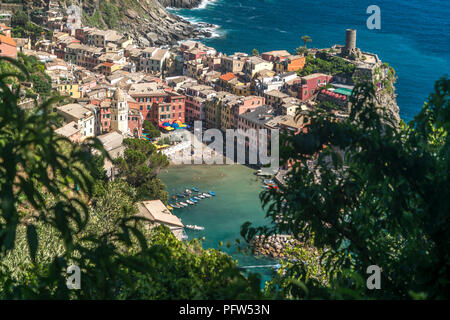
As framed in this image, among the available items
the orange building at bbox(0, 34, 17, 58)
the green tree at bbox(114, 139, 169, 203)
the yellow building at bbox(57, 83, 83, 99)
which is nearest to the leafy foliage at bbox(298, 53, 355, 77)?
the yellow building at bbox(57, 83, 83, 99)

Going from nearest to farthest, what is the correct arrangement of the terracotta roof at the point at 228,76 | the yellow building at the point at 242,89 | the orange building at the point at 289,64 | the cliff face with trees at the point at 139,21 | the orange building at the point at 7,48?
the orange building at the point at 7,48
the yellow building at the point at 242,89
the terracotta roof at the point at 228,76
the orange building at the point at 289,64
the cliff face with trees at the point at 139,21

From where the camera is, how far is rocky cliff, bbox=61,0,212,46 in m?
57.5

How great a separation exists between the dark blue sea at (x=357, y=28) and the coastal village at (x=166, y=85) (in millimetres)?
6079

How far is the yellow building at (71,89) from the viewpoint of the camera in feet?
108

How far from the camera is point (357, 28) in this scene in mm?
68125

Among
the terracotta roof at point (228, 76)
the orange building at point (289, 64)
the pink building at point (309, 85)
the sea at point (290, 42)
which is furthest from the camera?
the orange building at point (289, 64)

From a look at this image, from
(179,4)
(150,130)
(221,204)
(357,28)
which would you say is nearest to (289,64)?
(150,130)

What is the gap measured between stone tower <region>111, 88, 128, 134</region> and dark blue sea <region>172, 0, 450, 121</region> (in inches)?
783

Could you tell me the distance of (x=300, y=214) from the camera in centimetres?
417

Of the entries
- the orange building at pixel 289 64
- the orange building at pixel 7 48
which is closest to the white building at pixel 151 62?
the orange building at pixel 289 64

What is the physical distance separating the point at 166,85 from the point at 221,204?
14.8 meters

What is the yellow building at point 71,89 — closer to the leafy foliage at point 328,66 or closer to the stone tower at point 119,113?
the stone tower at point 119,113

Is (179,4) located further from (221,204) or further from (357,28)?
(221,204)

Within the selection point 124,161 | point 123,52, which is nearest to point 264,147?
point 124,161
